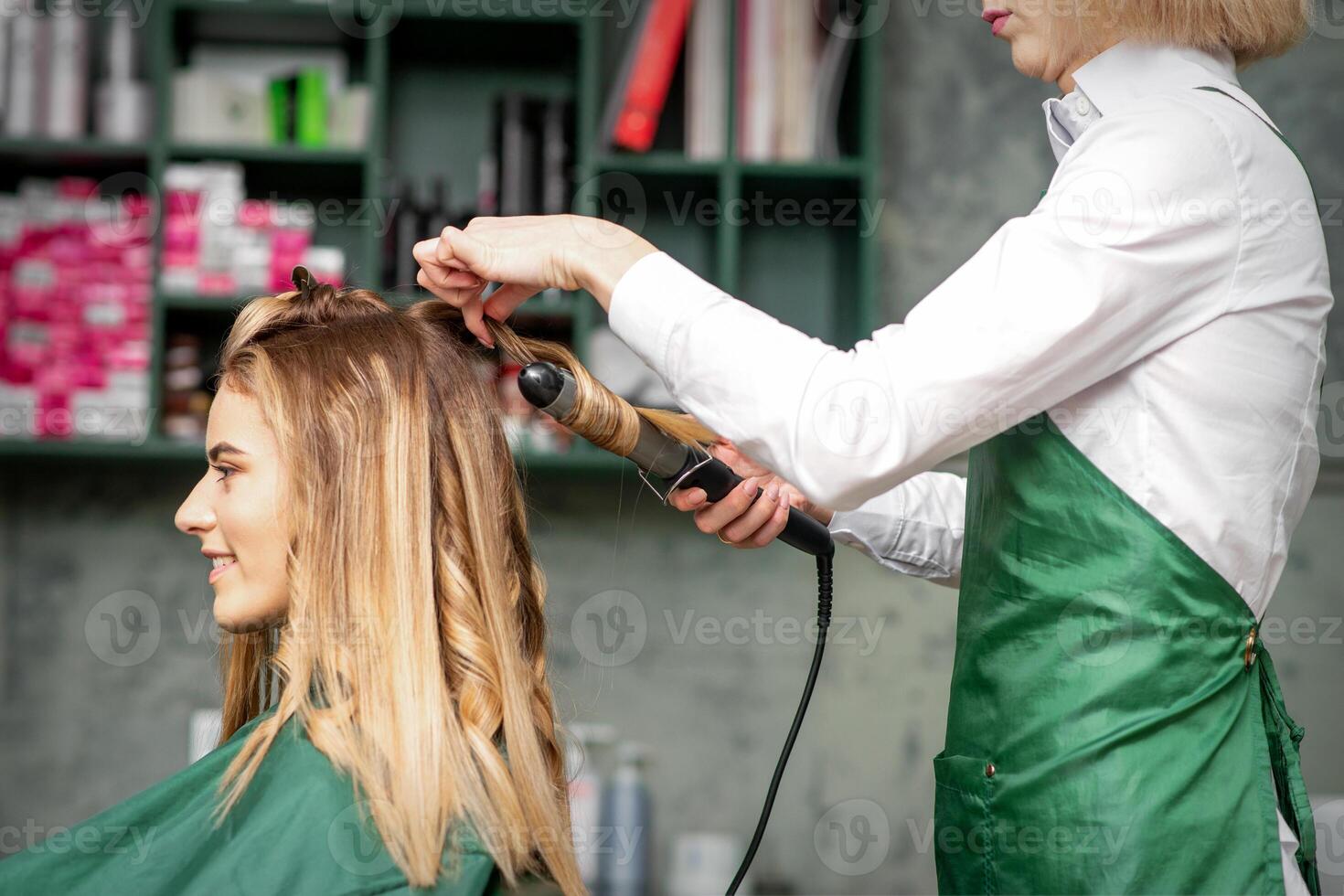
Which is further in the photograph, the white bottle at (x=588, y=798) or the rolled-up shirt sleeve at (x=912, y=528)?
the white bottle at (x=588, y=798)

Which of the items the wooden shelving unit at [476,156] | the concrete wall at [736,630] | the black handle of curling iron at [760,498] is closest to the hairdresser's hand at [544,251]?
the black handle of curling iron at [760,498]

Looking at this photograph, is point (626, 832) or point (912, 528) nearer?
point (912, 528)

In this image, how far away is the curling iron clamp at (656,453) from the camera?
1139mm

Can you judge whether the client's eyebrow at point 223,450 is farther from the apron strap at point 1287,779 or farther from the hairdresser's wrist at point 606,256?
the apron strap at point 1287,779

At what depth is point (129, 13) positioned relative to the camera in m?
2.69

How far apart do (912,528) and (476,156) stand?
5.37 ft

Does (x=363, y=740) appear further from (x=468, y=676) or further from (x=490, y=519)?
(x=490, y=519)

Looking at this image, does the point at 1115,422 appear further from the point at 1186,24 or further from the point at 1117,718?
the point at 1186,24

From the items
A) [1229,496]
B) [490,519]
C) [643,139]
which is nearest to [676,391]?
[490,519]

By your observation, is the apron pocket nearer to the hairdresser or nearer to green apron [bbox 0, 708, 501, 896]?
the hairdresser

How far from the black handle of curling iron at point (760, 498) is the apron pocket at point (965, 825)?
0.28 m

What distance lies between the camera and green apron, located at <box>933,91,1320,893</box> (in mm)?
1086

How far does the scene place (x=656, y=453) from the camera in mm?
1265

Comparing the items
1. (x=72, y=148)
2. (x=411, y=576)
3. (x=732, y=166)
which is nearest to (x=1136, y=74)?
(x=411, y=576)
